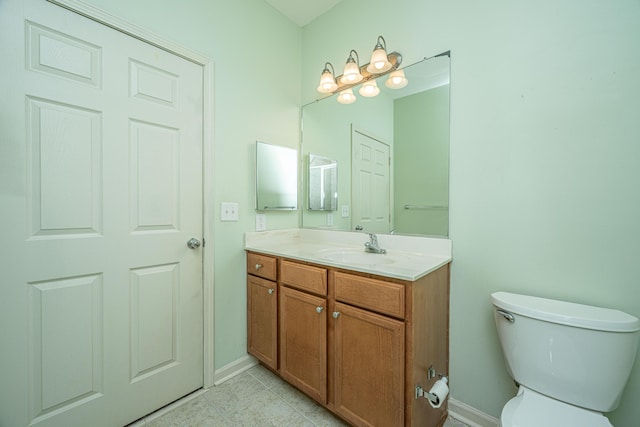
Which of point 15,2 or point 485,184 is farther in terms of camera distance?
point 485,184

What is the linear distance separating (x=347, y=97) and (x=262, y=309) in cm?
161

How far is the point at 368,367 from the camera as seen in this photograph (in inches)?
45.8

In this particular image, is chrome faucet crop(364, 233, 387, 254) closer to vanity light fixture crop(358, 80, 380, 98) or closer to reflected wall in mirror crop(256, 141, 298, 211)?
reflected wall in mirror crop(256, 141, 298, 211)

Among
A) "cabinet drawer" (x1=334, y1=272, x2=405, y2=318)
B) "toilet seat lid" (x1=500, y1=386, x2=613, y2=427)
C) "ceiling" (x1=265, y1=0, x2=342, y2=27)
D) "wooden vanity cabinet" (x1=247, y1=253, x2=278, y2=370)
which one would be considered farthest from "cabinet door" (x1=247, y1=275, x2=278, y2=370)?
"ceiling" (x1=265, y1=0, x2=342, y2=27)

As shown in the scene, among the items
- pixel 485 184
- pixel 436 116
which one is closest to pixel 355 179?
pixel 436 116

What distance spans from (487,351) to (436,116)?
4.21ft

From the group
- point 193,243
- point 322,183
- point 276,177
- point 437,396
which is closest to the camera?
point 437,396

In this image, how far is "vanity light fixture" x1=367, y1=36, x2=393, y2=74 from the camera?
1.57 metres

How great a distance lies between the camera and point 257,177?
184 centimetres

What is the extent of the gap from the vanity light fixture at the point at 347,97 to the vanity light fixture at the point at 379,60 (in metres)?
0.21

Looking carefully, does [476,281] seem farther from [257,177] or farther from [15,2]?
[15,2]

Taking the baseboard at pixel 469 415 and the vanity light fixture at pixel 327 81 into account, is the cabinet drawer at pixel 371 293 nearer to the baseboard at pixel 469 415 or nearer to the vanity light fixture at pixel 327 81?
the baseboard at pixel 469 415

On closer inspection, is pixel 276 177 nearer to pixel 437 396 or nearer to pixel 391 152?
pixel 391 152

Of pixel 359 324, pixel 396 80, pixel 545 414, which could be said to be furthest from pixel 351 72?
pixel 545 414
